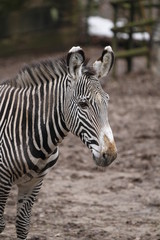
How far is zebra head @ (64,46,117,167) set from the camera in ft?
15.9

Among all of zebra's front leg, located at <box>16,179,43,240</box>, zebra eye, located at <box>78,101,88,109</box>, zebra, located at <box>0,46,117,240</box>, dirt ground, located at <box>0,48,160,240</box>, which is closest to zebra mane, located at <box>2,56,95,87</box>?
zebra, located at <box>0,46,117,240</box>

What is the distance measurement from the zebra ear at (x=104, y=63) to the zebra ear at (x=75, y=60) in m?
0.18

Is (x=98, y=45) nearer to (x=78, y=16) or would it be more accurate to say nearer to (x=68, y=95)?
(x=78, y=16)

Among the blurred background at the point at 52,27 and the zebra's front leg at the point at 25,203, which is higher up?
the blurred background at the point at 52,27

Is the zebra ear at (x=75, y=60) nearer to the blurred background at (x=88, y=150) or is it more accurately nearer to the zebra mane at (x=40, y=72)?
the zebra mane at (x=40, y=72)

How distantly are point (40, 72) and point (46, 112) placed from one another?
0.36 m

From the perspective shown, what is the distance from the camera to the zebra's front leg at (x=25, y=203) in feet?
18.6

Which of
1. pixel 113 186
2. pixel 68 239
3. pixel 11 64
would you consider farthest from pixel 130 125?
pixel 11 64

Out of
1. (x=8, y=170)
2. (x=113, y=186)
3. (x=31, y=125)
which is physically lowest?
(x=113, y=186)

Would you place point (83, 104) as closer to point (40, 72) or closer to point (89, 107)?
point (89, 107)

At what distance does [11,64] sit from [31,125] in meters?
12.6

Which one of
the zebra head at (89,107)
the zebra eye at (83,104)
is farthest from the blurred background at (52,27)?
the zebra eye at (83,104)

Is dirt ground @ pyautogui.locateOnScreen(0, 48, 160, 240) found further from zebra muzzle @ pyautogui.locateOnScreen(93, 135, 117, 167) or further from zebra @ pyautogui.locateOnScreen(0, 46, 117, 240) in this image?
zebra muzzle @ pyautogui.locateOnScreen(93, 135, 117, 167)

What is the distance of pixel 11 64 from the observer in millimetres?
17797
